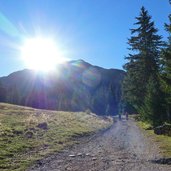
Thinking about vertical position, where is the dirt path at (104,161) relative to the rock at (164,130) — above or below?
below

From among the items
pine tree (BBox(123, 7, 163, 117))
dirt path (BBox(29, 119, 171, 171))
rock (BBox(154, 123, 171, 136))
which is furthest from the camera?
pine tree (BBox(123, 7, 163, 117))

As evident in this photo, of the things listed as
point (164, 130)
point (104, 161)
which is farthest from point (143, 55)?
point (104, 161)

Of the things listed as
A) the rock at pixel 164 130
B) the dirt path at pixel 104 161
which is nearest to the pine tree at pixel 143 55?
the rock at pixel 164 130

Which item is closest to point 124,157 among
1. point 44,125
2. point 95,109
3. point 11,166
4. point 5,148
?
point 11,166

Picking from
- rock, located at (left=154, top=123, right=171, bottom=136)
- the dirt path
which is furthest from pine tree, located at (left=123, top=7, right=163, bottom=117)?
the dirt path

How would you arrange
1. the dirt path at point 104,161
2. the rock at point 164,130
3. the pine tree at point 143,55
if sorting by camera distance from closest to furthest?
the dirt path at point 104,161, the rock at point 164,130, the pine tree at point 143,55

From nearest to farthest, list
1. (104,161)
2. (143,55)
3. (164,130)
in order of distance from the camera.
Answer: (104,161)
(164,130)
(143,55)

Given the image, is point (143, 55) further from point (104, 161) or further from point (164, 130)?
point (104, 161)

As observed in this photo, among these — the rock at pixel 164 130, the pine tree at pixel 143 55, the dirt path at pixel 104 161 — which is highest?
the pine tree at pixel 143 55

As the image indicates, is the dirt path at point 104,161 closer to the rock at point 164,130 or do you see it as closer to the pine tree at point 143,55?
the rock at point 164,130

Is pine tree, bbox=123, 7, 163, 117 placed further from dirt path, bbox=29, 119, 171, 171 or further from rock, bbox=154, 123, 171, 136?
dirt path, bbox=29, 119, 171, 171

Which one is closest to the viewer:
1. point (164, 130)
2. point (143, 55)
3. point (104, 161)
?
point (104, 161)

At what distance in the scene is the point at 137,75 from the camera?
53.8 meters

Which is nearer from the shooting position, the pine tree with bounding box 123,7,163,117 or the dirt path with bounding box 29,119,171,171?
the dirt path with bounding box 29,119,171,171
